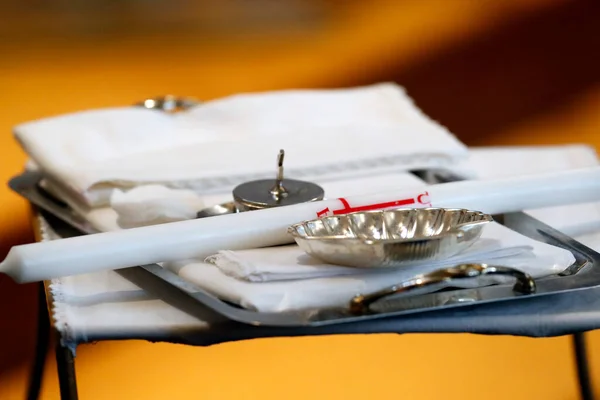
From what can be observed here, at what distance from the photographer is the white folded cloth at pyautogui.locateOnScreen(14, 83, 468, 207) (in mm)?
838

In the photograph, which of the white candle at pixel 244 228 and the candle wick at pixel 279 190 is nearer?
the white candle at pixel 244 228

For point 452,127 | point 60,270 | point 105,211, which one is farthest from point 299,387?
point 452,127

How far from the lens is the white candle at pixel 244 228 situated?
57 cm

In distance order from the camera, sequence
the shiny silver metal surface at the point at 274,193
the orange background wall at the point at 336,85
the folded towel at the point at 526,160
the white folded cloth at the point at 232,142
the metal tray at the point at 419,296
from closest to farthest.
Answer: the metal tray at the point at 419,296
the shiny silver metal surface at the point at 274,193
the white folded cloth at the point at 232,142
the folded towel at the point at 526,160
the orange background wall at the point at 336,85

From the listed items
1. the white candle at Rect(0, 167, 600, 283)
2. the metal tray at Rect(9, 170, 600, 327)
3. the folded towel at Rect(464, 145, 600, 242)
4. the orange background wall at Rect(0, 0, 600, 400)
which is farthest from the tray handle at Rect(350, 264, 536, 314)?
the orange background wall at Rect(0, 0, 600, 400)

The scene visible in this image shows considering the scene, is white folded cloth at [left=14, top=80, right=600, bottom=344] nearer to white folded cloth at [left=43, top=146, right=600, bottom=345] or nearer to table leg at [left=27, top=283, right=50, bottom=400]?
white folded cloth at [left=43, top=146, right=600, bottom=345]

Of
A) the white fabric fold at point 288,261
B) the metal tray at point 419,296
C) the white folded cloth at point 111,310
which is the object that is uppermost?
the white fabric fold at point 288,261

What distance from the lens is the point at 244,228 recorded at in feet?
2.04

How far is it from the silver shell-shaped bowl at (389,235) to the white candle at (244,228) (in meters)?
0.05

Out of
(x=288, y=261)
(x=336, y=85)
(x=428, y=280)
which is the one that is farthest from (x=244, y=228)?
(x=336, y=85)

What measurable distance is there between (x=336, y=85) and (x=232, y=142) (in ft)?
4.60

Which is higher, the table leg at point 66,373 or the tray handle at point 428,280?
the tray handle at point 428,280

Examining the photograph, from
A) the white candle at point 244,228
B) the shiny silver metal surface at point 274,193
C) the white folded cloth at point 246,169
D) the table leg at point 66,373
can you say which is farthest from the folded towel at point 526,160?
the table leg at point 66,373

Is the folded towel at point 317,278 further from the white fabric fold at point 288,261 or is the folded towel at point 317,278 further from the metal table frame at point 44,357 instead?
the metal table frame at point 44,357
